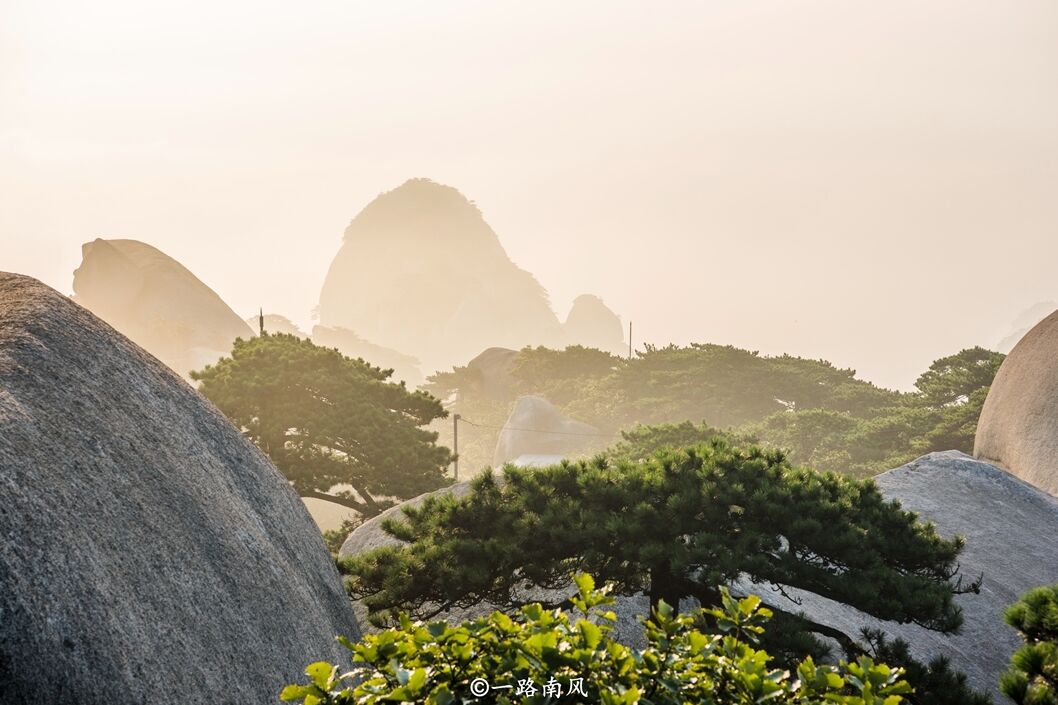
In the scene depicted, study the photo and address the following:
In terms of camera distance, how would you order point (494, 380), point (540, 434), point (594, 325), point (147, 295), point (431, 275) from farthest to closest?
point (594, 325) → point (431, 275) → point (147, 295) → point (494, 380) → point (540, 434)

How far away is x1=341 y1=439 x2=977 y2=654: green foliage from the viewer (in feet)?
22.5

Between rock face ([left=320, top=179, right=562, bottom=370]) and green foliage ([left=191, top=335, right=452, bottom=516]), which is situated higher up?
rock face ([left=320, top=179, right=562, bottom=370])

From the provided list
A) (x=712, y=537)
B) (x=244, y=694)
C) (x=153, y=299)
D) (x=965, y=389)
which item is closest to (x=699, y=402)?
(x=965, y=389)

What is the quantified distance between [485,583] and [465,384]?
1801 inches

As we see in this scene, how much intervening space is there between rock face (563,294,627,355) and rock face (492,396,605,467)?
12541cm

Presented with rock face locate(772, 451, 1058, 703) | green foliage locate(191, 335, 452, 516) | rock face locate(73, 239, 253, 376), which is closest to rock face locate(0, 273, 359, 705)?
rock face locate(772, 451, 1058, 703)

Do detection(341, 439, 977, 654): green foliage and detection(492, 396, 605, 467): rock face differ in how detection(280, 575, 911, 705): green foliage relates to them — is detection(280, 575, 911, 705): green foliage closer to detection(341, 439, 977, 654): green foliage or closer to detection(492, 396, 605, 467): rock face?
detection(341, 439, 977, 654): green foliage

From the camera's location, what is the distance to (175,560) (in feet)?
14.6

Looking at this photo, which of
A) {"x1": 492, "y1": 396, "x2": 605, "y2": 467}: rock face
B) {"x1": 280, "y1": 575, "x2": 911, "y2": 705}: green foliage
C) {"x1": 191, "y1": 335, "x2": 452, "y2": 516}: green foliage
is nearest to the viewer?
{"x1": 280, "y1": 575, "x2": 911, "y2": 705}: green foliage

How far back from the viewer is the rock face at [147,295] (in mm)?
78062

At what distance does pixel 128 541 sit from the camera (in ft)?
13.8

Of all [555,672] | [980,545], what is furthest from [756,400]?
[555,672]

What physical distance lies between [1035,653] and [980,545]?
8.11 metres

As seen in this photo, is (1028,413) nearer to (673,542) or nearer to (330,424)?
(673,542)
